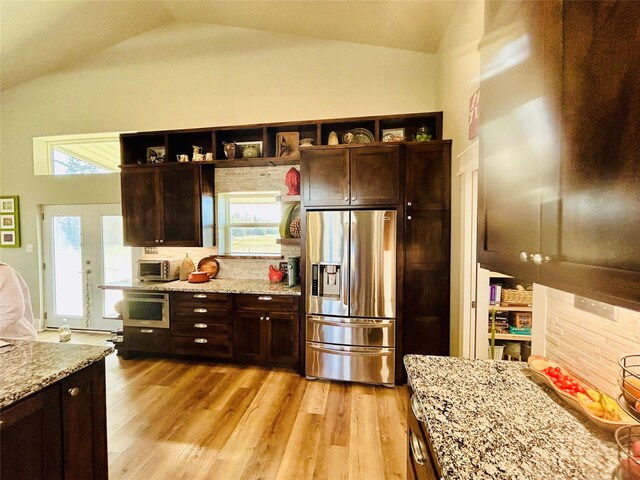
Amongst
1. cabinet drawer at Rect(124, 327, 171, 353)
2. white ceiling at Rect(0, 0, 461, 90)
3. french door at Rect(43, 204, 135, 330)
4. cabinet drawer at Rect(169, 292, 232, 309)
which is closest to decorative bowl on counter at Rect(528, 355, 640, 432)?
cabinet drawer at Rect(169, 292, 232, 309)

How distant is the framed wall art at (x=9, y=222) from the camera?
4.22 meters

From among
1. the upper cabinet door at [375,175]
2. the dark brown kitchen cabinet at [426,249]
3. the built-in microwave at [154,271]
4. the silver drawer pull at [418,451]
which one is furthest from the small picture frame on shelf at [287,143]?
the silver drawer pull at [418,451]

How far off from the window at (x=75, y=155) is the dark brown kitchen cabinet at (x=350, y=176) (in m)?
3.42

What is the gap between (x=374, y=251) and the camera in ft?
8.70

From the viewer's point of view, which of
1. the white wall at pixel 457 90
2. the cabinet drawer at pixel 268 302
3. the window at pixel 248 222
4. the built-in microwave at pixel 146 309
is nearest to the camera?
the white wall at pixel 457 90

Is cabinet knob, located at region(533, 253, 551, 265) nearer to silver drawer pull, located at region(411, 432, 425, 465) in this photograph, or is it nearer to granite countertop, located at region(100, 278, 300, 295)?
silver drawer pull, located at region(411, 432, 425, 465)

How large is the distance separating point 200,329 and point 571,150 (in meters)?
3.45

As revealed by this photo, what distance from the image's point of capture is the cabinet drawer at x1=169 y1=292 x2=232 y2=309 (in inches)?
121

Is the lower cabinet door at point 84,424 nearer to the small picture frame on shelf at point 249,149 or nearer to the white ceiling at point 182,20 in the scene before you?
the small picture frame on shelf at point 249,149

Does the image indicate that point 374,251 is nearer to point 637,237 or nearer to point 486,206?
point 486,206

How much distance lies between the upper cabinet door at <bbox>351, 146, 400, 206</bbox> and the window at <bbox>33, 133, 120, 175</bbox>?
387cm

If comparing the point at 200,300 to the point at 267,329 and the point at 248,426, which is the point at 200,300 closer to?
the point at 267,329

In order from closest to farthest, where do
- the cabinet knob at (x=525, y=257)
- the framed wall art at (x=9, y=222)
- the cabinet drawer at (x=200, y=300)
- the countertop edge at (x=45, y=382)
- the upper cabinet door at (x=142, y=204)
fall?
1. the cabinet knob at (x=525, y=257)
2. the countertop edge at (x=45, y=382)
3. the cabinet drawer at (x=200, y=300)
4. the upper cabinet door at (x=142, y=204)
5. the framed wall art at (x=9, y=222)

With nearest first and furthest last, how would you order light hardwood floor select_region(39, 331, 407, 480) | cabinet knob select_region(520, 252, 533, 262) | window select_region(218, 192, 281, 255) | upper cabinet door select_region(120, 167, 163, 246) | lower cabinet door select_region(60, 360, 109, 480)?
cabinet knob select_region(520, 252, 533, 262), lower cabinet door select_region(60, 360, 109, 480), light hardwood floor select_region(39, 331, 407, 480), upper cabinet door select_region(120, 167, 163, 246), window select_region(218, 192, 281, 255)
